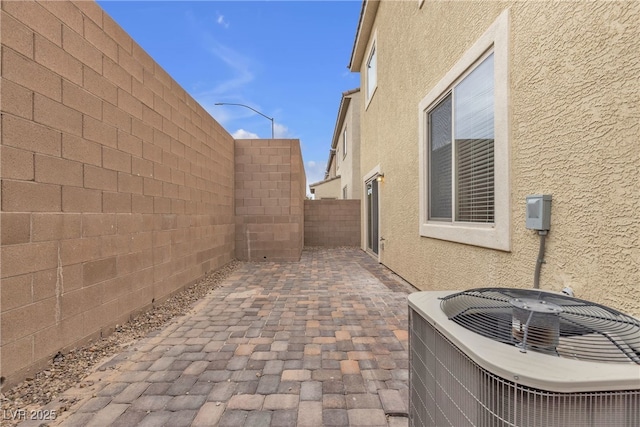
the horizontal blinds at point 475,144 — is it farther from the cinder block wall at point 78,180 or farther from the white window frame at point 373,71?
the white window frame at point 373,71

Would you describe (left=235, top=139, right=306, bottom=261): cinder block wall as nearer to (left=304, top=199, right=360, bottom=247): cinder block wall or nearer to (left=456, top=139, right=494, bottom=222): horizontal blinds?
(left=304, top=199, right=360, bottom=247): cinder block wall

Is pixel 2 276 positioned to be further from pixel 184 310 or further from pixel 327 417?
pixel 327 417

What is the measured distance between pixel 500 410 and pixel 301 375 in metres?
1.85

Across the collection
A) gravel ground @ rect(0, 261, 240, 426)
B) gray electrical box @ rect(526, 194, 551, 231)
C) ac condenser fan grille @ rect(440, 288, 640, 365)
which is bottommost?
gravel ground @ rect(0, 261, 240, 426)

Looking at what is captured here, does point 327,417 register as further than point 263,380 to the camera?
No

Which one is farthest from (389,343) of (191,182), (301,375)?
(191,182)

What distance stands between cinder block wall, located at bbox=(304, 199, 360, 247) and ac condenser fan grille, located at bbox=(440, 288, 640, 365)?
1009cm

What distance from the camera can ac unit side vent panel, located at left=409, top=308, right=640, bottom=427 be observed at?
767mm

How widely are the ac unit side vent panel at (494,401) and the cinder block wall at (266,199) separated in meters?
6.91

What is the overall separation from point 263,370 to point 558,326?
219 centimetres

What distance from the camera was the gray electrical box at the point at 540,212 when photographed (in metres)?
2.09

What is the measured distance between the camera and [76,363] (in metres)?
2.45

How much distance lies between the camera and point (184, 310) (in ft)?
12.9

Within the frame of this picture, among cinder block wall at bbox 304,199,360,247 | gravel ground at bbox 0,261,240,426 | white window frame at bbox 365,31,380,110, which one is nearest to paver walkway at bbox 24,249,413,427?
gravel ground at bbox 0,261,240,426
